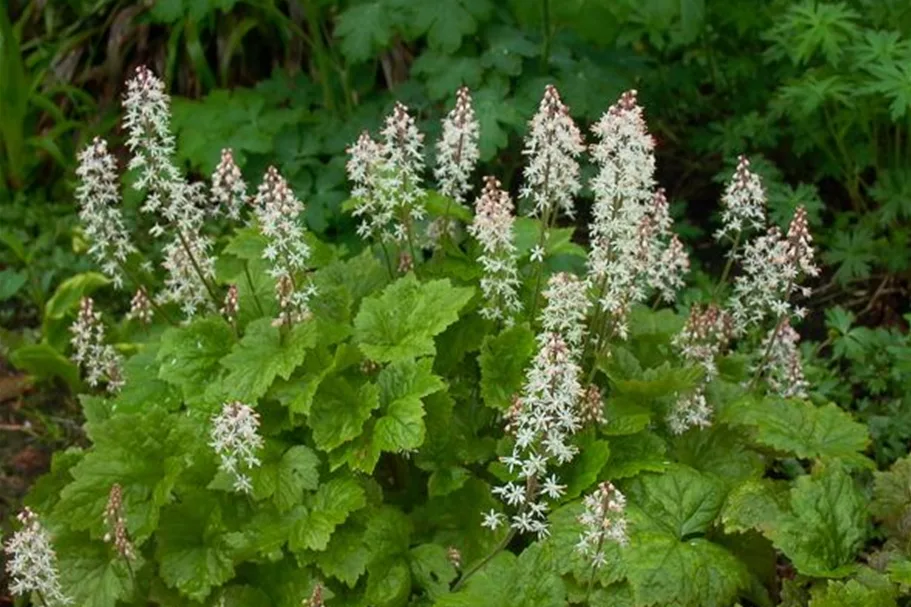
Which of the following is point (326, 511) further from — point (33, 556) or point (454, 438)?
point (33, 556)

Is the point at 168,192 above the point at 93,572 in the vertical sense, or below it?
above

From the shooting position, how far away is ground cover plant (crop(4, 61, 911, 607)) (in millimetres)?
3125

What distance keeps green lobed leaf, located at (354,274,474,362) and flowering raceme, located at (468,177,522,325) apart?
109mm

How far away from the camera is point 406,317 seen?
338cm

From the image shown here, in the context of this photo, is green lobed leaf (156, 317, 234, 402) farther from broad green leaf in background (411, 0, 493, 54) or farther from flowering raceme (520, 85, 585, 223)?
broad green leaf in background (411, 0, 493, 54)

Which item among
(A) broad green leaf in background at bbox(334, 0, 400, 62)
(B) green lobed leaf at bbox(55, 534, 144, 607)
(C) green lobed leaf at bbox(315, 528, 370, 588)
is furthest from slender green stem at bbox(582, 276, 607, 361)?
(A) broad green leaf in background at bbox(334, 0, 400, 62)

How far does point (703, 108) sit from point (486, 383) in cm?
297

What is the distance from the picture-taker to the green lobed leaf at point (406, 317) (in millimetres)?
3264

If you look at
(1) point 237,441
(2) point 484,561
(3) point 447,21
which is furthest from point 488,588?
(3) point 447,21

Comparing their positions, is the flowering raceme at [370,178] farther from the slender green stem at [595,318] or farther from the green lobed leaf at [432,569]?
the green lobed leaf at [432,569]

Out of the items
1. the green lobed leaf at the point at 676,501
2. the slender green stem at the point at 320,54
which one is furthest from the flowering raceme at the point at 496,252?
the slender green stem at the point at 320,54

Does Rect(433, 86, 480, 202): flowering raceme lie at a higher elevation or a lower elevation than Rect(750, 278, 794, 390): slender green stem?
higher

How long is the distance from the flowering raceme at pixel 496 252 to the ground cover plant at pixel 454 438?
0.03 feet

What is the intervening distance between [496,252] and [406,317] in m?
0.30
